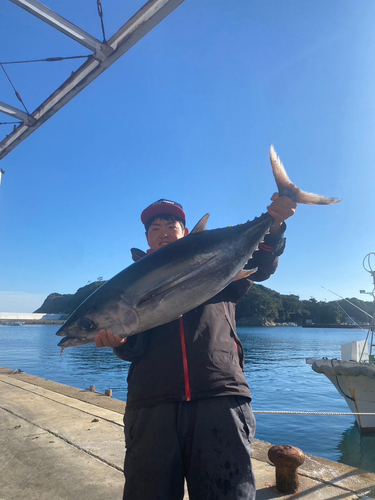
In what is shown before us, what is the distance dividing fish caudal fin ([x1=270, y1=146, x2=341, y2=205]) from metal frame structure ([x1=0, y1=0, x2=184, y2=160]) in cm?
235

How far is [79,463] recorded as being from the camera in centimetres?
404

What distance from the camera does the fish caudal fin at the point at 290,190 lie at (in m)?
2.58

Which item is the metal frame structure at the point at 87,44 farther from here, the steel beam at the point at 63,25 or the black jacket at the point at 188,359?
the black jacket at the point at 188,359

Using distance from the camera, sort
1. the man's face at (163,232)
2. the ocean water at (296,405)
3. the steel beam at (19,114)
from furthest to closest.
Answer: the ocean water at (296,405)
the steel beam at (19,114)
the man's face at (163,232)

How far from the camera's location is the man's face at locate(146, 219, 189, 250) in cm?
249

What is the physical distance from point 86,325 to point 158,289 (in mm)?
485

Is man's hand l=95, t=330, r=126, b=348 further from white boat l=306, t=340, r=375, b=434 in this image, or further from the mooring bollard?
white boat l=306, t=340, r=375, b=434

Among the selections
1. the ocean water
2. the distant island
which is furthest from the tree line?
the ocean water

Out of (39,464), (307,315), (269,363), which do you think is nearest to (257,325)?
(307,315)

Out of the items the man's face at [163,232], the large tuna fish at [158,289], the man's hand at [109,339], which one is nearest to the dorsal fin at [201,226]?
the large tuna fish at [158,289]

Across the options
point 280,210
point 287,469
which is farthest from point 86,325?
point 287,469

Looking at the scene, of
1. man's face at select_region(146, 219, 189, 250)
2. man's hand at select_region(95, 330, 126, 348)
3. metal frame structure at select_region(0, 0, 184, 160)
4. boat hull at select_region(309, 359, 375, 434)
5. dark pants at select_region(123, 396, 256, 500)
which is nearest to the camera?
dark pants at select_region(123, 396, 256, 500)

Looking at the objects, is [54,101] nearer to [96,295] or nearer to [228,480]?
[96,295]

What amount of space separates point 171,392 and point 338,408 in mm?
17628
